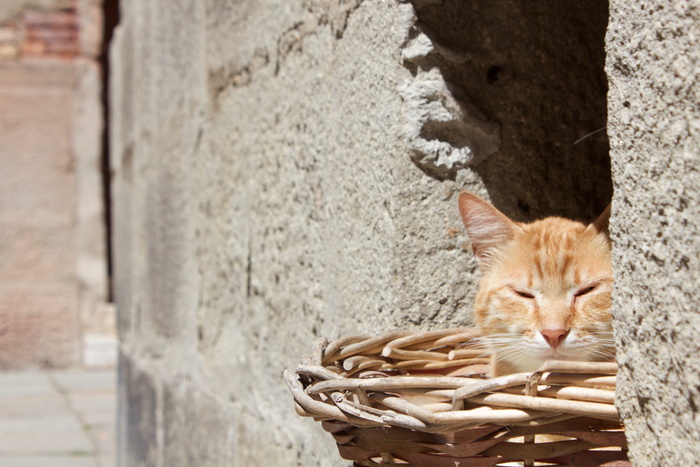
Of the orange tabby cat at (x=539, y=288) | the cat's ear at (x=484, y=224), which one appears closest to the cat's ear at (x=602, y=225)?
the orange tabby cat at (x=539, y=288)

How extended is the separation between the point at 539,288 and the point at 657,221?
0.48m

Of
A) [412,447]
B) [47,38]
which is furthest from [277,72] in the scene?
[47,38]

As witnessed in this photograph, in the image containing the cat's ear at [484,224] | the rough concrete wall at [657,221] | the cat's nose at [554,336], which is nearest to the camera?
the rough concrete wall at [657,221]

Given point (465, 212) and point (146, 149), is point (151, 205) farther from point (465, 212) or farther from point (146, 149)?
point (465, 212)

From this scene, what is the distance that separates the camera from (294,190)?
1.88 metres

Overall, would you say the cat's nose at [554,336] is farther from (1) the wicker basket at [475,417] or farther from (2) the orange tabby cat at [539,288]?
(1) the wicker basket at [475,417]

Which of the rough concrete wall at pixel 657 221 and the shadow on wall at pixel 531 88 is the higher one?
the shadow on wall at pixel 531 88

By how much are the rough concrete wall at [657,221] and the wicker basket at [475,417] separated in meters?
0.06

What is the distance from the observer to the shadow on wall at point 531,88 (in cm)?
154

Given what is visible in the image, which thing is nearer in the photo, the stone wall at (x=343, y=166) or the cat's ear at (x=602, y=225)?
the cat's ear at (x=602, y=225)

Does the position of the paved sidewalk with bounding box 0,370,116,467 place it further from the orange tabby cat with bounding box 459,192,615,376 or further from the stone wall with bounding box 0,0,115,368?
the orange tabby cat with bounding box 459,192,615,376

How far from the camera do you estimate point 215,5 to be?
7.80ft

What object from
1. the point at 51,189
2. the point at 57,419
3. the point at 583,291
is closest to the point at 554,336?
the point at 583,291

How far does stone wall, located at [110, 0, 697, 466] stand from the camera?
58.6 inches
